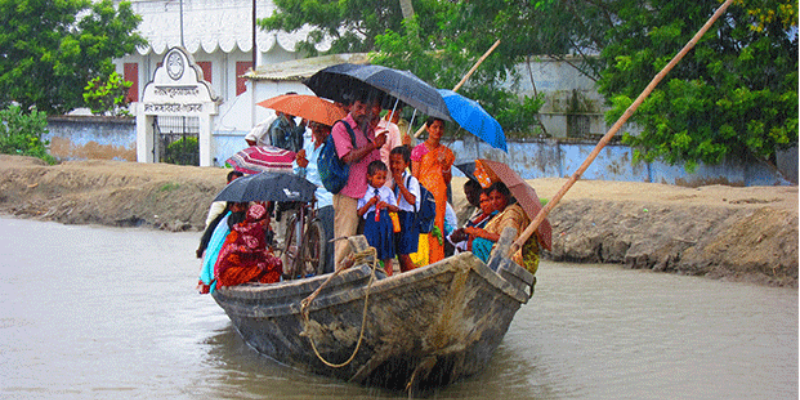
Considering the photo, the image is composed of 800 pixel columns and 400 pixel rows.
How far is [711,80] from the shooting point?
41.9ft

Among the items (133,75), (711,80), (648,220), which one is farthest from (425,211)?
(133,75)

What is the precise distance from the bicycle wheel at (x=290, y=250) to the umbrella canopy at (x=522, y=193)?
193 centimetres

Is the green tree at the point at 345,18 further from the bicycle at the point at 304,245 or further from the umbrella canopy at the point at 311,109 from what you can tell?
the umbrella canopy at the point at 311,109

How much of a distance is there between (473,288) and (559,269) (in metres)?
5.65

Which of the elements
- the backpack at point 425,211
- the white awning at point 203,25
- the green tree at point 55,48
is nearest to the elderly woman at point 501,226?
the backpack at point 425,211

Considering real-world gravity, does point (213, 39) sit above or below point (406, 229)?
above

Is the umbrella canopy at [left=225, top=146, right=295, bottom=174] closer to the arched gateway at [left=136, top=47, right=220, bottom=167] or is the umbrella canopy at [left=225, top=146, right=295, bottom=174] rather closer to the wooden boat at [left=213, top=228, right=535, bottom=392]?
the wooden boat at [left=213, top=228, right=535, bottom=392]

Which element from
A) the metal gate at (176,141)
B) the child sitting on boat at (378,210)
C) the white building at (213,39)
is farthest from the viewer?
the white building at (213,39)

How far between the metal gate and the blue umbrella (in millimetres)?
13631

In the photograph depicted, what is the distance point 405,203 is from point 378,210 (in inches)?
9.5

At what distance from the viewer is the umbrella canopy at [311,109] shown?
22.0 ft

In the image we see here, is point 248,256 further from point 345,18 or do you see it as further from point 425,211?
point 345,18

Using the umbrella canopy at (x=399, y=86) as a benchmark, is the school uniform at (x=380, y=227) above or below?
below

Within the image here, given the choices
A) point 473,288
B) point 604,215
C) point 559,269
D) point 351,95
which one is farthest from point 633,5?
point 473,288
